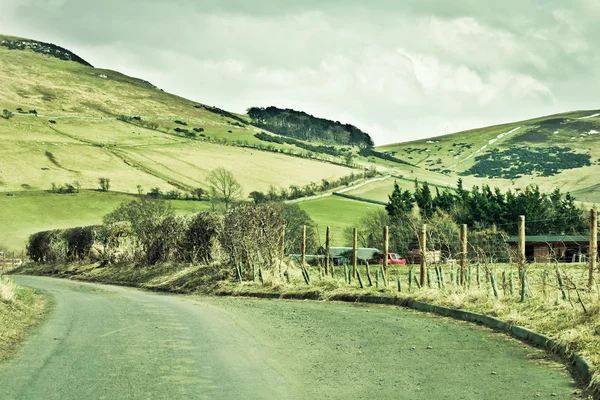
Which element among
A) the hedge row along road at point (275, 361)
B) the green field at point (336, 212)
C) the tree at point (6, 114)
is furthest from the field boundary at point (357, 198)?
the hedge row along road at point (275, 361)

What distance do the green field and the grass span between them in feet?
53.0

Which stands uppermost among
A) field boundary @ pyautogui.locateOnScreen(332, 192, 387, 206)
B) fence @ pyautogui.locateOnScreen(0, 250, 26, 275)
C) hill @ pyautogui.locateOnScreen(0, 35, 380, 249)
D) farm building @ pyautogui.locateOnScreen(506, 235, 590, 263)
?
hill @ pyautogui.locateOnScreen(0, 35, 380, 249)

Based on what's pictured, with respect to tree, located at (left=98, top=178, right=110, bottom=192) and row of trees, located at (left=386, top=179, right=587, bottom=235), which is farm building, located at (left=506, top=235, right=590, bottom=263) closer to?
row of trees, located at (left=386, top=179, right=587, bottom=235)

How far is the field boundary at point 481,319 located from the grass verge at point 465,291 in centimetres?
5

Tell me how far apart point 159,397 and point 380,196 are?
120 m

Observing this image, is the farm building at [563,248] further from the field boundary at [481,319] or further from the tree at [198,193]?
the tree at [198,193]

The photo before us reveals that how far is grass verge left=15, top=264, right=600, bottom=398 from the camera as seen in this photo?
1170 cm

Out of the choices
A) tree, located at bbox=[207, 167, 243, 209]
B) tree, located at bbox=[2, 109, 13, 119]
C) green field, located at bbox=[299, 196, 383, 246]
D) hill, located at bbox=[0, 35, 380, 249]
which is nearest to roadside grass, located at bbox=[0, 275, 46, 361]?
green field, located at bbox=[299, 196, 383, 246]

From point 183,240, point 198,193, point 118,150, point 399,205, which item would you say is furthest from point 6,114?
point 183,240

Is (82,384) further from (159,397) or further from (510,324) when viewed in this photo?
(510,324)

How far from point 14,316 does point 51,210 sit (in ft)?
292

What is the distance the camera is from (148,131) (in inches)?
6491

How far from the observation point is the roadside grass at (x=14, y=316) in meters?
12.0

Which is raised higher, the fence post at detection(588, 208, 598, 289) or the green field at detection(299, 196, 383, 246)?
the green field at detection(299, 196, 383, 246)
